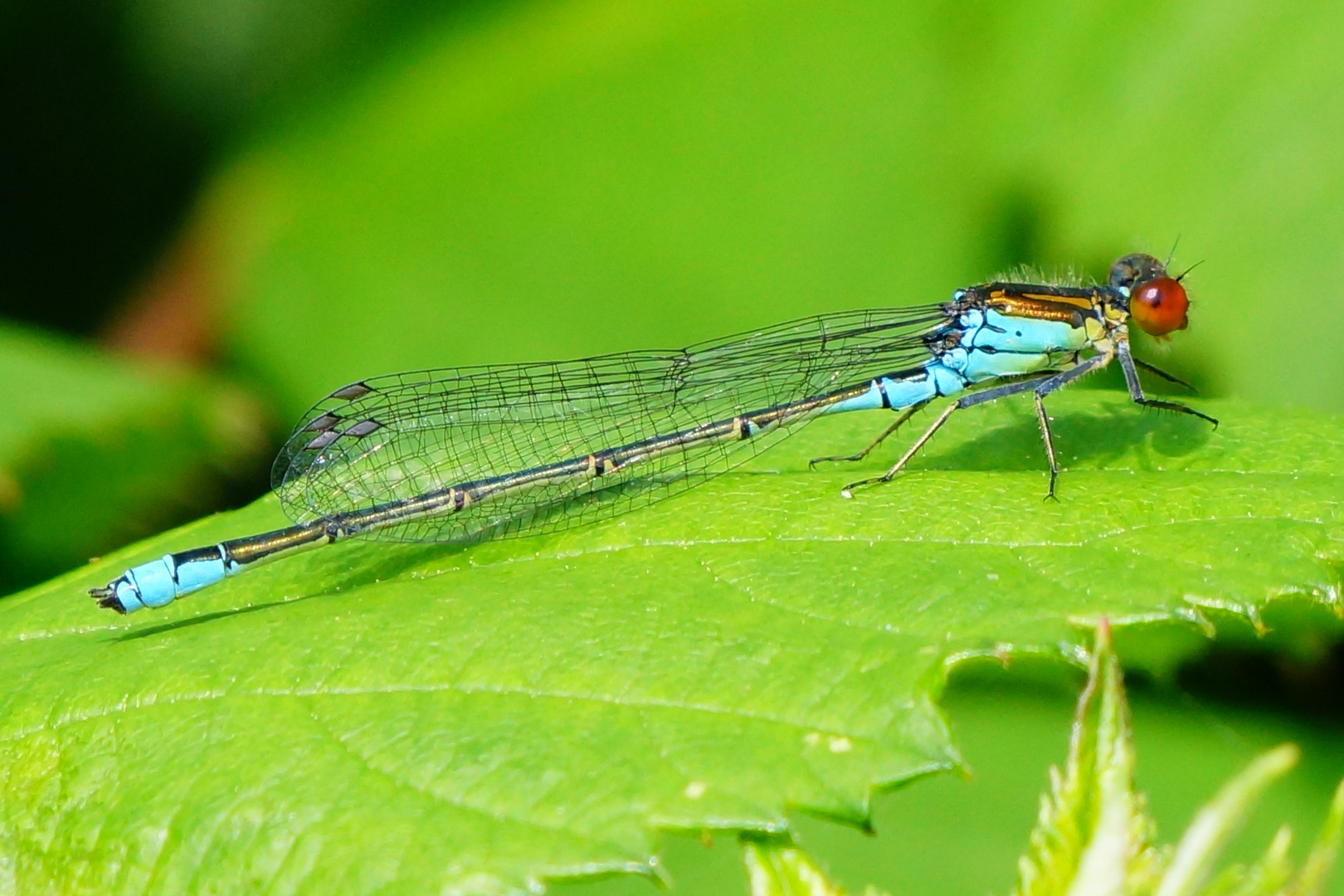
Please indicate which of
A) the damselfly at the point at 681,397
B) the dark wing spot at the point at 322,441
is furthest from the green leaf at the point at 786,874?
the dark wing spot at the point at 322,441

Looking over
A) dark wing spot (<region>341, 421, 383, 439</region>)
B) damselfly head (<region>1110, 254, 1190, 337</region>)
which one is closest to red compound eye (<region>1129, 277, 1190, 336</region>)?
damselfly head (<region>1110, 254, 1190, 337</region>)

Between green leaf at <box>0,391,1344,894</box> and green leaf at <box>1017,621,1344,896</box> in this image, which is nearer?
green leaf at <box>1017,621,1344,896</box>

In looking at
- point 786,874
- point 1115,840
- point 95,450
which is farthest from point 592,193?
point 1115,840

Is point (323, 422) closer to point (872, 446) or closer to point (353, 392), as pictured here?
point (353, 392)

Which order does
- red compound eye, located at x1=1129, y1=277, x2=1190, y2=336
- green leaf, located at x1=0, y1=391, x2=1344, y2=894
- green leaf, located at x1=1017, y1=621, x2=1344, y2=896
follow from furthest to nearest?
red compound eye, located at x1=1129, y1=277, x2=1190, y2=336
green leaf, located at x1=0, y1=391, x2=1344, y2=894
green leaf, located at x1=1017, y1=621, x2=1344, y2=896

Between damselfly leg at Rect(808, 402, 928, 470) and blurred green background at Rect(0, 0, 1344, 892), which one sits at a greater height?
blurred green background at Rect(0, 0, 1344, 892)

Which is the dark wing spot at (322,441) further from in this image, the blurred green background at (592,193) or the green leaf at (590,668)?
the blurred green background at (592,193)

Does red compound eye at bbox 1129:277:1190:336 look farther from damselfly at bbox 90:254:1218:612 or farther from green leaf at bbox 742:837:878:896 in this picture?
green leaf at bbox 742:837:878:896

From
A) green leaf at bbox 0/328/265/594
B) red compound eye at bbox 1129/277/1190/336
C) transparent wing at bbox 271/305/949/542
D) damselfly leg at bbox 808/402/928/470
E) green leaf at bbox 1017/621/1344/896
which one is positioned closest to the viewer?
green leaf at bbox 1017/621/1344/896
